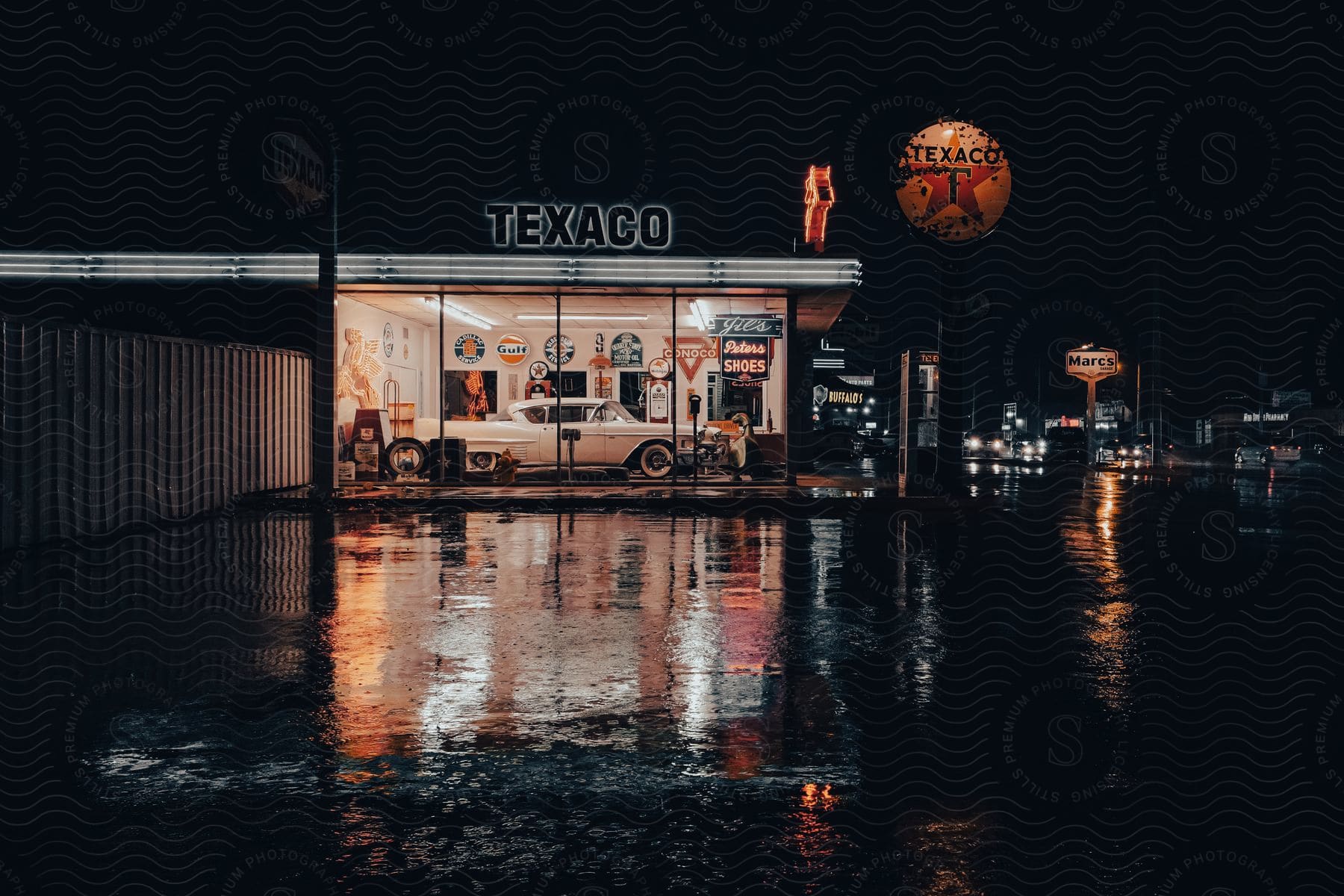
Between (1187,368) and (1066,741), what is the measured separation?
240 ft

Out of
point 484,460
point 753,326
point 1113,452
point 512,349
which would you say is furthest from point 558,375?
point 1113,452

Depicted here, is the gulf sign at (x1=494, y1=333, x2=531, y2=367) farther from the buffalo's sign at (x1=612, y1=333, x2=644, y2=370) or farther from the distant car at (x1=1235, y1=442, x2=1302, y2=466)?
the distant car at (x1=1235, y1=442, x2=1302, y2=466)

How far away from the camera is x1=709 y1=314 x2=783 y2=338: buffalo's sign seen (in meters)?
26.8

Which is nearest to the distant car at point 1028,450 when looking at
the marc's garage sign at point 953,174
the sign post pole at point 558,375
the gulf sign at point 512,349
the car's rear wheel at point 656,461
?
the car's rear wheel at point 656,461

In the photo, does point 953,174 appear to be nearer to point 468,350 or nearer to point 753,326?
point 753,326

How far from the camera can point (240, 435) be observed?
20625 millimetres

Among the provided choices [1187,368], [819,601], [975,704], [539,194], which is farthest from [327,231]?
[1187,368]

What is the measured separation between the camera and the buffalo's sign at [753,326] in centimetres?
2681

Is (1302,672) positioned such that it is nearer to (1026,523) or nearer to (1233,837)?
(1233,837)

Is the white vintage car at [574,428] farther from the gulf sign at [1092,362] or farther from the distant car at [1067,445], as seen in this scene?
the gulf sign at [1092,362]

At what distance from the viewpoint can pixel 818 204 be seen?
24.8 m

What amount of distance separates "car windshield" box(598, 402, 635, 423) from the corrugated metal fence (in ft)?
21.8

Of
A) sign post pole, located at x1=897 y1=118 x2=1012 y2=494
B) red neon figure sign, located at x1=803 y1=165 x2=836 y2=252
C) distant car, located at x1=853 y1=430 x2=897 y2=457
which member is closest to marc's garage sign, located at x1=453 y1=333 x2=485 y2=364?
red neon figure sign, located at x1=803 y1=165 x2=836 y2=252

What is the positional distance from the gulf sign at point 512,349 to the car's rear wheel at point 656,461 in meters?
3.67
